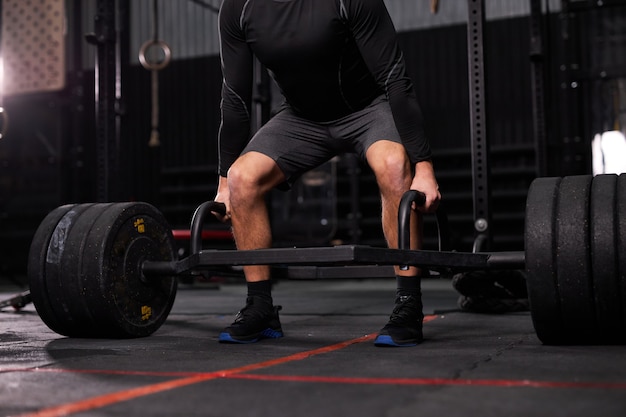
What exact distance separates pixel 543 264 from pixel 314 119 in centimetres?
85

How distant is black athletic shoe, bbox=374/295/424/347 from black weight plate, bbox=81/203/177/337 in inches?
29.9

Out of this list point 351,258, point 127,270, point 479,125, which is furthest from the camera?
point 479,125

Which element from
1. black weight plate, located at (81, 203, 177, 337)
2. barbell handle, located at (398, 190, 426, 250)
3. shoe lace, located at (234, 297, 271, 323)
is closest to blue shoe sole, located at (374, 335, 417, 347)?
barbell handle, located at (398, 190, 426, 250)

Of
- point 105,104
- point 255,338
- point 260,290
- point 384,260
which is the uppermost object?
point 105,104

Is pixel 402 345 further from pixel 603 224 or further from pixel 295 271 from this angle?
pixel 603 224

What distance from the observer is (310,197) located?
26.3 ft

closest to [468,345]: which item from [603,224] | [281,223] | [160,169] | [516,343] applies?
[516,343]

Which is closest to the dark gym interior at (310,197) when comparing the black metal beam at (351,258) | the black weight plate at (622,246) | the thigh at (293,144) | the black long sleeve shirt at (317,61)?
the black weight plate at (622,246)

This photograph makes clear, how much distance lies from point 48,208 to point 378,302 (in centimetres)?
602

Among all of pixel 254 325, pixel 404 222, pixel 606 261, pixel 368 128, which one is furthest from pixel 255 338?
pixel 606 261

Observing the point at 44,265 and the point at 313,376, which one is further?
the point at 44,265

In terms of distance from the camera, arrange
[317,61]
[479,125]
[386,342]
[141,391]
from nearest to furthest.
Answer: [141,391] < [386,342] < [317,61] < [479,125]

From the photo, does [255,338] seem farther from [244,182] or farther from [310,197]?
[310,197]

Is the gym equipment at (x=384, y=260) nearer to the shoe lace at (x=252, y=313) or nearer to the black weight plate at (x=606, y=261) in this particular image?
the black weight plate at (x=606, y=261)
